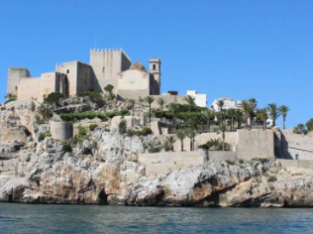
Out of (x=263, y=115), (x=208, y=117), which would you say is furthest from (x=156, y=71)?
(x=263, y=115)

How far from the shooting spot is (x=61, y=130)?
58719mm

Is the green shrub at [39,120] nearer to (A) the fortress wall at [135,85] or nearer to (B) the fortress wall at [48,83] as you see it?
(B) the fortress wall at [48,83]

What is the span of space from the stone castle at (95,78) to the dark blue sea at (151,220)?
27.0 metres

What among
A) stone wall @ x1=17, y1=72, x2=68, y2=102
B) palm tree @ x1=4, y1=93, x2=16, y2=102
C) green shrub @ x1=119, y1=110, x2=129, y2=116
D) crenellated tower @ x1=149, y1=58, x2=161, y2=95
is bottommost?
green shrub @ x1=119, y1=110, x2=129, y2=116

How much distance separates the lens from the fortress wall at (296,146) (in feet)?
167

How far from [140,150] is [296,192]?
14430mm

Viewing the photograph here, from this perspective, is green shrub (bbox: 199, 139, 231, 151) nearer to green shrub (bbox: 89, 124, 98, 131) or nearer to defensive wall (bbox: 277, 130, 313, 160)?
defensive wall (bbox: 277, 130, 313, 160)

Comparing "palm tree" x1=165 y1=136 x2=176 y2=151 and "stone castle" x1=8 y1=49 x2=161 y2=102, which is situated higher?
"stone castle" x1=8 y1=49 x2=161 y2=102

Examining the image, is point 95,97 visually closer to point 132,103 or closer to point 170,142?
point 132,103

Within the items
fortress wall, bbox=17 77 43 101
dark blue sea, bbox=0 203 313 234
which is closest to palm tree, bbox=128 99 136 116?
fortress wall, bbox=17 77 43 101

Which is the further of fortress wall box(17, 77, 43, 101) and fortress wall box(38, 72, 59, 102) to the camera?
fortress wall box(17, 77, 43, 101)

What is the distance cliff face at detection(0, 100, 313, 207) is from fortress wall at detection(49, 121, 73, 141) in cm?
148

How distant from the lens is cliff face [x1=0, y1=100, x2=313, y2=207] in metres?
47.1

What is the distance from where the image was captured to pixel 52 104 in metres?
68.4
